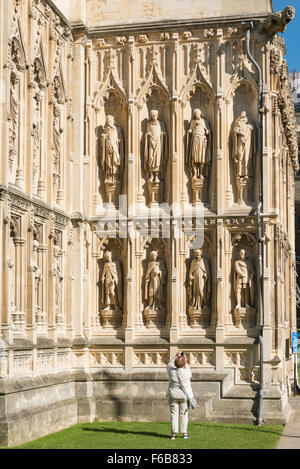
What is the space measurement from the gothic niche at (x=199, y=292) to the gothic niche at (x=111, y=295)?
1604 mm

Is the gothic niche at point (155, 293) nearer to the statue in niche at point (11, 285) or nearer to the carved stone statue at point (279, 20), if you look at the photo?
the statue in niche at point (11, 285)

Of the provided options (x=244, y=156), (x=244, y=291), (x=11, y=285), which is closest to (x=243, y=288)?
(x=244, y=291)

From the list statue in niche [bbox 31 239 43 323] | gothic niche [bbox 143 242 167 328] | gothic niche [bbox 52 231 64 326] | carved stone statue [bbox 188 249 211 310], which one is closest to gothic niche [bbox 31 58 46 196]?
statue in niche [bbox 31 239 43 323]

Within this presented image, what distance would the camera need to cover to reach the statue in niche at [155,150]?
21250mm

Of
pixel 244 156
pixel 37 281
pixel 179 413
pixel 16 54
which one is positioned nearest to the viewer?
pixel 179 413

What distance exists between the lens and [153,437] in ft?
58.6

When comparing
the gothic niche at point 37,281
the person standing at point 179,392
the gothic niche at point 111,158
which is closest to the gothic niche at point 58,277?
the gothic niche at point 37,281

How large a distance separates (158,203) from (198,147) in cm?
157

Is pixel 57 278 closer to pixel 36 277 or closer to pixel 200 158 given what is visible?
pixel 36 277

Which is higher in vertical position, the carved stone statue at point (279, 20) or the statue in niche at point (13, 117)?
the carved stone statue at point (279, 20)

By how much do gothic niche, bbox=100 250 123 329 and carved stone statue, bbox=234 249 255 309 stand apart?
2654 millimetres

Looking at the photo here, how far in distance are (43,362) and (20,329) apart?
55.9 inches

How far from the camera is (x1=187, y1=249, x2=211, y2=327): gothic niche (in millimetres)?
20812

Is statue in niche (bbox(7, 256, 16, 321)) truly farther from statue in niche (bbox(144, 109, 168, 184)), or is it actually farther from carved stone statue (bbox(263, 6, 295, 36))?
carved stone statue (bbox(263, 6, 295, 36))
